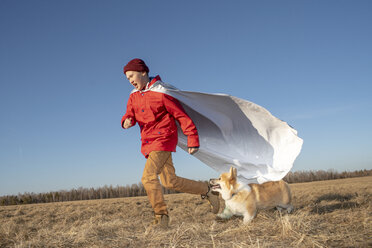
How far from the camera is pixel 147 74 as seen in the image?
16.0 ft

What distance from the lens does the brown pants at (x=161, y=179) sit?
4.28 metres

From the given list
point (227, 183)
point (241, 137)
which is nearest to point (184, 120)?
point (227, 183)

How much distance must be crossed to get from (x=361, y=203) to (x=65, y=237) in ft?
15.3

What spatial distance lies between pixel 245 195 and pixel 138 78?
7.54 feet

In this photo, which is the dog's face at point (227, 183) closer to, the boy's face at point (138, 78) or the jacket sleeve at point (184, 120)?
the jacket sleeve at point (184, 120)

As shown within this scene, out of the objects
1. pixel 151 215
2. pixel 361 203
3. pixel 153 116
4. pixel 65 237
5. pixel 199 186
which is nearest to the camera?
pixel 65 237

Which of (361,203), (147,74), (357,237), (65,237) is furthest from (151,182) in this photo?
(361,203)

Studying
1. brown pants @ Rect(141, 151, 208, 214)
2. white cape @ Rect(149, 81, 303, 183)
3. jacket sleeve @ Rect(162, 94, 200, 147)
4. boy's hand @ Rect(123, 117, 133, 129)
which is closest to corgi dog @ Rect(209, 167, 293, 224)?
white cape @ Rect(149, 81, 303, 183)

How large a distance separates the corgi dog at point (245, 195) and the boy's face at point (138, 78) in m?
1.79

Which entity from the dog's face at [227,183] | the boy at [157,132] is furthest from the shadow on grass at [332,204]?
the boy at [157,132]

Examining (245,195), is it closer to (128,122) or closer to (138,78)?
(128,122)

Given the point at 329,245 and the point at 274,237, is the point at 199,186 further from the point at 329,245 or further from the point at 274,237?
the point at 329,245

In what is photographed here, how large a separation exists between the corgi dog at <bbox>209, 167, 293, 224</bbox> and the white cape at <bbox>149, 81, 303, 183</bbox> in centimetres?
36

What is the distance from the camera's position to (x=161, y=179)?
4.69 meters
